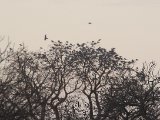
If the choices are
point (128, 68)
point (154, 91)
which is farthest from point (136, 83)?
point (128, 68)

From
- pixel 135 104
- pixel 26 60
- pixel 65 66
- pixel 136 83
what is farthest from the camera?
pixel 65 66

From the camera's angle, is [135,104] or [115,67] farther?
[115,67]

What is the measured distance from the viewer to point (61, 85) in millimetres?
40500

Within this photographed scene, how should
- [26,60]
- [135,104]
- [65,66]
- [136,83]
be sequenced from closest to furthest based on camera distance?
[135,104] < [136,83] < [26,60] < [65,66]

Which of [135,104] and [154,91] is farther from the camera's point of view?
[154,91]

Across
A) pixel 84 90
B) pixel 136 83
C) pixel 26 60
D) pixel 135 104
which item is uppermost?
pixel 26 60

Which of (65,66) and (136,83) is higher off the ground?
(65,66)

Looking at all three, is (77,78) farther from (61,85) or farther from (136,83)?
(136,83)

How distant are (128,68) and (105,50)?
2.98 metres

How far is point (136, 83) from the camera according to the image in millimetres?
29453

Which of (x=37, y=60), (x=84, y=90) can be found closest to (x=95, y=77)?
(x=84, y=90)

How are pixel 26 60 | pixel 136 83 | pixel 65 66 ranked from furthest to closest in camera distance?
pixel 65 66, pixel 26 60, pixel 136 83

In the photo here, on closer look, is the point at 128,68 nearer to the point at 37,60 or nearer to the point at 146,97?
the point at 37,60

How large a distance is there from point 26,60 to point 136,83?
42.5 feet
